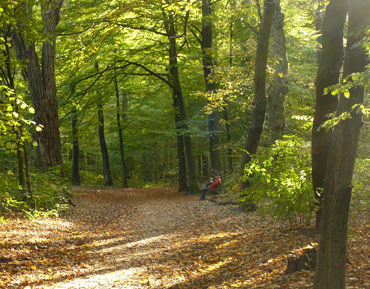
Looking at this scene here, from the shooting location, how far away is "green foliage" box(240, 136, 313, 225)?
6602mm

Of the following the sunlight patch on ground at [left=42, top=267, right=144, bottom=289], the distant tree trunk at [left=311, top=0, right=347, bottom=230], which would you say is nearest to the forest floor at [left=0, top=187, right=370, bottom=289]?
the sunlight patch on ground at [left=42, top=267, right=144, bottom=289]

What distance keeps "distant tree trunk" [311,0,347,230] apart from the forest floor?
1.43 metres

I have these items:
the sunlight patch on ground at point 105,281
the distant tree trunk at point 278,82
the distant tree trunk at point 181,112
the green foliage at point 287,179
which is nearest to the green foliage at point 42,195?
the sunlight patch on ground at point 105,281

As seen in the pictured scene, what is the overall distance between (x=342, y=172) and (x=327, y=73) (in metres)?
2.03

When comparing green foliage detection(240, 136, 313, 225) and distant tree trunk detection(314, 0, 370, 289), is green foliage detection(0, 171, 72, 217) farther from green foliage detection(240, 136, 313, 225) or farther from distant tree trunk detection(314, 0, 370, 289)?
distant tree trunk detection(314, 0, 370, 289)

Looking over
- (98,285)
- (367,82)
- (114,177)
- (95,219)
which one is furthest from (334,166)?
(114,177)

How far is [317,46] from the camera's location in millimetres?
14023

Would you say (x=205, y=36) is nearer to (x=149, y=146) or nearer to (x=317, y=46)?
(x=317, y=46)

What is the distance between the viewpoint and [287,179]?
663cm

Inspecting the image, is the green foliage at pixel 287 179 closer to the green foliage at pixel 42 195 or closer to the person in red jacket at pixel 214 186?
the green foliage at pixel 42 195

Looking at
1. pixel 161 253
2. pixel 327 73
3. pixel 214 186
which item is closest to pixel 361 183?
pixel 327 73

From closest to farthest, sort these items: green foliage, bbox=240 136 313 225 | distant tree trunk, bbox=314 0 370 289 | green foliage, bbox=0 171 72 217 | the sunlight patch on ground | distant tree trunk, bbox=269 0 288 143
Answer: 1. distant tree trunk, bbox=314 0 370 289
2. the sunlight patch on ground
3. green foliage, bbox=240 136 313 225
4. green foliage, bbox=0 171 72 217
5. distant tree trunk, bbox=269 0 288 143

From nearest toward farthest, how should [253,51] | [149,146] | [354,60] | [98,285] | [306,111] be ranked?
1. [354,60]
2. [98,285]
3. [253,51]
4. [306,111]
5. [149,146]

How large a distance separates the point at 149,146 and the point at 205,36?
525 inches
